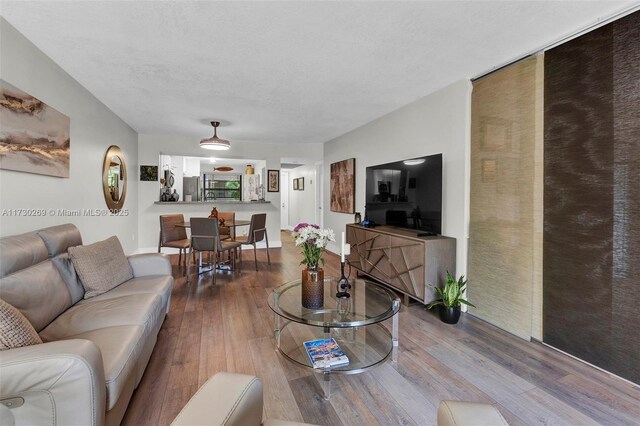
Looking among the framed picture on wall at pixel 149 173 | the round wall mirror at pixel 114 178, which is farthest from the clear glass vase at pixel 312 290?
the framed picture on wall at pixel 149 173

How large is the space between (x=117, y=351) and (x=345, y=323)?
1190 mm

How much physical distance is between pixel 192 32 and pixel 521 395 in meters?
3.23

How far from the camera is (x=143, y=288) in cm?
230

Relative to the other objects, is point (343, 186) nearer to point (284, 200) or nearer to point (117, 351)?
point (117, 351)

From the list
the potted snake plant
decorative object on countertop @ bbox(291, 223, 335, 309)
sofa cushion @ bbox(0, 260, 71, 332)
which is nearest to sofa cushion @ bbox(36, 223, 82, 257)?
sofa cushion @ bbox(0, 260, 71, 332)

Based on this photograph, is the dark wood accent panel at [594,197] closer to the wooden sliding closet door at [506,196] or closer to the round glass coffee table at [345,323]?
the wooden sliding closet door at [506,196]

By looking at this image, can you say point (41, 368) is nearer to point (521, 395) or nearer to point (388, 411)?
point (388, 411)

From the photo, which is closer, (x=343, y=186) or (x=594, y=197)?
(x=594, y=197)

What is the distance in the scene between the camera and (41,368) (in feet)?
3.42

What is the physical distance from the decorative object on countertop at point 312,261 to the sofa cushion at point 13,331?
4.46ft

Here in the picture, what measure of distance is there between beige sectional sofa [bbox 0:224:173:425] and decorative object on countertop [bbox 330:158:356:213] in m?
3.24

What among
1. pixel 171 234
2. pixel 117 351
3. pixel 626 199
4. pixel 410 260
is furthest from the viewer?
pixel 171 234

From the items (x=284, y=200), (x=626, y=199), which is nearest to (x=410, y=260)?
(x=626, y=199)

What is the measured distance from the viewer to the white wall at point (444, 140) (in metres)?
2.96
